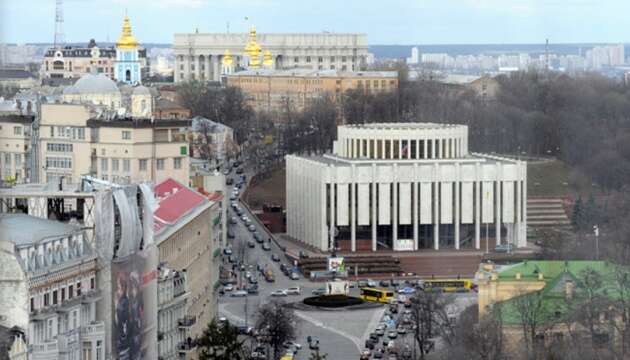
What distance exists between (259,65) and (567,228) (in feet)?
116

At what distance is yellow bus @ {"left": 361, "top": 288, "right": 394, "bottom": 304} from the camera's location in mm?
31516

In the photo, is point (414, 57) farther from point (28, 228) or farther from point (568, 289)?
point (28, 228)

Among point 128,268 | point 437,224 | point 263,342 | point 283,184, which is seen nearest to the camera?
point 128,268

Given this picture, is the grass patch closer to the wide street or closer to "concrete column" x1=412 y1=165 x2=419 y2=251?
"concrete column" x1=412 y1=165 x2=419 y2=251

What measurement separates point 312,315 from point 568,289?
17.5 ft

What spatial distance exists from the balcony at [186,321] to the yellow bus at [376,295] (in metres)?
8.02

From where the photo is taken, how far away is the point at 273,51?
76125 mm

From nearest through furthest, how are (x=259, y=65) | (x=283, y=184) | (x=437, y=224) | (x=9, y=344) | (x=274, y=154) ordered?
(x=9, y=344), (x=437, y=224), (x=283, y=184), (x=274, y=154), (x=259, y=65)

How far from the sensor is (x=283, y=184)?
1757 inches

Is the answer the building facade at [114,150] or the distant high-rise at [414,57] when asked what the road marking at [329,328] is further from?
the distant high-rise at [414,57]

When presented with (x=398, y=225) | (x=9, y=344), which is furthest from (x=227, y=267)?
(x=9, y=344)

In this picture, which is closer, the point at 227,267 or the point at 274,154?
the point at 227,267

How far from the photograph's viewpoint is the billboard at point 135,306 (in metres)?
18.8

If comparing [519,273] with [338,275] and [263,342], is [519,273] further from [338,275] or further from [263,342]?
[338,275]
